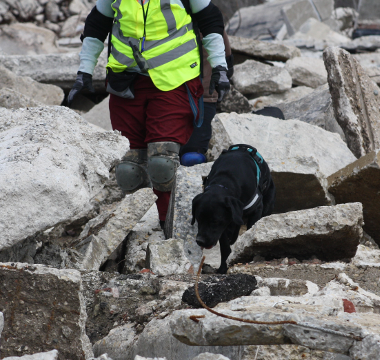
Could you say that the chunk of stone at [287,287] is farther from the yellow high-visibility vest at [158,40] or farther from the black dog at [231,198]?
the yellow high-visibility vest at [158,40]

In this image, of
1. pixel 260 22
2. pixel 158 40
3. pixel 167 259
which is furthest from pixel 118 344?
pixel 260 22

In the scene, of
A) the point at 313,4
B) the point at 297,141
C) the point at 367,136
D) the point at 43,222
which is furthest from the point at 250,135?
the point at 313,4

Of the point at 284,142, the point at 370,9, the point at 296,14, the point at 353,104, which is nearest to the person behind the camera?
the point at 284,142

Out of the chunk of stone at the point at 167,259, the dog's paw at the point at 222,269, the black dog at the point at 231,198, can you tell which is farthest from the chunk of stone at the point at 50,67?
the chunk of stone at the point at 167,259

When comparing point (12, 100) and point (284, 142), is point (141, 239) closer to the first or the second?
point (12, 100)

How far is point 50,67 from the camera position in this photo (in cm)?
774

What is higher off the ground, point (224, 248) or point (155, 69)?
point (155, 69)

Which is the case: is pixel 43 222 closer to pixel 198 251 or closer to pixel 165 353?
pixel 165 353

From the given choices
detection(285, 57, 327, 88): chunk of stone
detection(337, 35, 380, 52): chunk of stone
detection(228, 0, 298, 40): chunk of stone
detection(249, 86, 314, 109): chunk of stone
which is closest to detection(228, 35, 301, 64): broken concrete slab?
detection(285, 57, 327, 88): chunk of stone

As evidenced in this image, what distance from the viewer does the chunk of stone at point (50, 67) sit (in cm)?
765

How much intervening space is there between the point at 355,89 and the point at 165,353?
476 centimetres

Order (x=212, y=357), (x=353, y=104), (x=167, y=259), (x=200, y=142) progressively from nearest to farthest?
(x=212, y=357) < (x=167, y=259) < (x=200, y=142) < (x=353, y=104)

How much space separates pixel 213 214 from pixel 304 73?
17.6 feet

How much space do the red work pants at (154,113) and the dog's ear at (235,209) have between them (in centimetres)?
58
